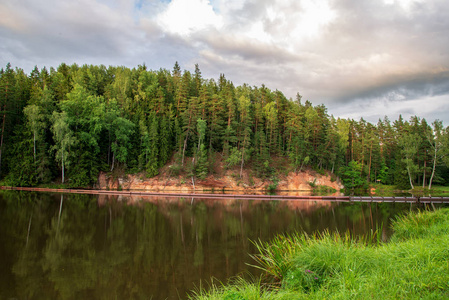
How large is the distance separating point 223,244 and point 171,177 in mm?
37584

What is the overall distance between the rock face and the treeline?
1.82m

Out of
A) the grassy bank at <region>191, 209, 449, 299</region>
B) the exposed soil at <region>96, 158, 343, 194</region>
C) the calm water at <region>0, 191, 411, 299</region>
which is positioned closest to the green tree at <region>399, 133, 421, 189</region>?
the exposed soil at <region>96, 158, 343, 194</region>

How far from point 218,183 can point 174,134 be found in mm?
14077

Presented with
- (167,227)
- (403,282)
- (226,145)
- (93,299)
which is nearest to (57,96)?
(226,145)

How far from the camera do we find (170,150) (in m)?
52.8

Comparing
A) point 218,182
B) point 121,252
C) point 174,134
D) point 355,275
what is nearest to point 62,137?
point 174,134

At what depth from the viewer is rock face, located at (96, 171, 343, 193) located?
46969 mm

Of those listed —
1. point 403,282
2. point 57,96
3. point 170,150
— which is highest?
point 57,96

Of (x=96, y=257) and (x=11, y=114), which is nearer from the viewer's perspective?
(x=96, y=257)

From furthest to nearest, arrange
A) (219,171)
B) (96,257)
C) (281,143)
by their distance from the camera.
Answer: (281,143) < (219,171) < (96,257)

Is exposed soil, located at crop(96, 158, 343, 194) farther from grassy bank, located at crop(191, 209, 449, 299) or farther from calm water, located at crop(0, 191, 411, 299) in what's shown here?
grassy bank, located at crop(191, 209, 449, 299)

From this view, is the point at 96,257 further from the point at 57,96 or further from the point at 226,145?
the point at 57,96

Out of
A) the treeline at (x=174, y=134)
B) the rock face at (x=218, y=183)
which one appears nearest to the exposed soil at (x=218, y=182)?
the rock face at (x=218, y=183)

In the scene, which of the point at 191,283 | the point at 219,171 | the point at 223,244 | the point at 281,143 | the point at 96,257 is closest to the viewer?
the point at 191,283
